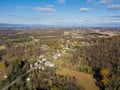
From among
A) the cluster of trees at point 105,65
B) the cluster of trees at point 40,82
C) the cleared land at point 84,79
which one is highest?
the cluster of trees at point 105,65

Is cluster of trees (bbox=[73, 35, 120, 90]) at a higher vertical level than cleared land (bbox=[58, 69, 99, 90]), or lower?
higher

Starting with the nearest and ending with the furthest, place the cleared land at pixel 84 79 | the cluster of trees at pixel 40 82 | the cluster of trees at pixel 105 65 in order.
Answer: the cluster of trees at pixel 40 82 → the cluster of trees at pixel 105 65 → the cleared land at pixel 84 79

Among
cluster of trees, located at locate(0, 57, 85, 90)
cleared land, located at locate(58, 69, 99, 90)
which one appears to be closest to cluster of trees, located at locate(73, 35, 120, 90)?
cleared land, located at locate(58, 69, 99, 90)

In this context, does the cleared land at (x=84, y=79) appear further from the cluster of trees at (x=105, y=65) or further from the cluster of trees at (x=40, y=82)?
the cluster of trees at (x=40, y=82)

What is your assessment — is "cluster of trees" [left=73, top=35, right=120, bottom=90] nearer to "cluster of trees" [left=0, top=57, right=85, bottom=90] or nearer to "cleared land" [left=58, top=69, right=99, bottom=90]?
"cleared land" [left=58, top=69, right=99, bottom=90]

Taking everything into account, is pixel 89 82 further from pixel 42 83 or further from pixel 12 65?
pixel 12 65

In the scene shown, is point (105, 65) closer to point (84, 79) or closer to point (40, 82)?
point (84, 79)

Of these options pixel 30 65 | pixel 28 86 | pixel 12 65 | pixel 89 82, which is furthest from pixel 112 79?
Answer: pixel 12 65

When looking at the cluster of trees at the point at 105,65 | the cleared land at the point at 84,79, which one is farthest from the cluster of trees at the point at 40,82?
the cluster of trees at the point at 105,65
